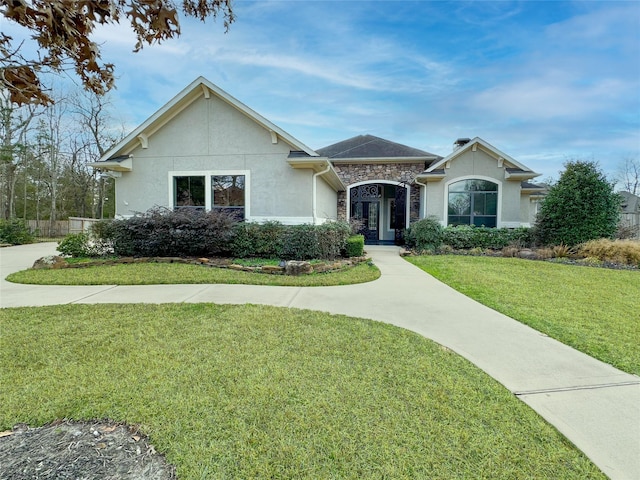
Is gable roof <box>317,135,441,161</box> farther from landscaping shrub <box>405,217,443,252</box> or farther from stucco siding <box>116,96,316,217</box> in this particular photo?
stucco siding <box>116,96,316,217</box>

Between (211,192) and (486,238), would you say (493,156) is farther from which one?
(211,192)

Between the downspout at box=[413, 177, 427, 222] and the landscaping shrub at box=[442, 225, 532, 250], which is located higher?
the downspout at box=[413, 177, 427, 222]

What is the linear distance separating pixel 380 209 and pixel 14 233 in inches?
826

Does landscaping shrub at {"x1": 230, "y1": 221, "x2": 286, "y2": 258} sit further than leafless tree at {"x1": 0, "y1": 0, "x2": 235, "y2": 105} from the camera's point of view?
Yes

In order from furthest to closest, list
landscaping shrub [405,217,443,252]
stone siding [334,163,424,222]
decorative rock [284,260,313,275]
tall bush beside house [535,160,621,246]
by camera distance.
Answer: stone siding [334,163,424,222] < landscaping shrub [405,217,443,252] < tall bush beside house [535,160,621,246] < decorative rock [284,260,313,275]

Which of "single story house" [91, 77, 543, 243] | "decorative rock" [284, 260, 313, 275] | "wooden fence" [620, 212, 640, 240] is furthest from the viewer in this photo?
"wooden fence" [620, 212, 640, 240]

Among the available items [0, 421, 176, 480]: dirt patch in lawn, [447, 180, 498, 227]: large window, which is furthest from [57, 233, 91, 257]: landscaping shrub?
[447, 180, 498, 227]: large window

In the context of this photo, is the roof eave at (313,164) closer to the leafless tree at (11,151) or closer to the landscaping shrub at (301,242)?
the landscaping shrub at (301,242)

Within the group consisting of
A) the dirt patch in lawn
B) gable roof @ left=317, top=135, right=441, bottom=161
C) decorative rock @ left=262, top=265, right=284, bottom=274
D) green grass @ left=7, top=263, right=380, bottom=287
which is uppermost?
gable roof @ left=317, top=135, right=441, bottom=161

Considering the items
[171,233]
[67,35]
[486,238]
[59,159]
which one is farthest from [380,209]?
[59,159]

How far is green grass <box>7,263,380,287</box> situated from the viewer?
24.1 feet

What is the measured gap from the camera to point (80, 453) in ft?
6.96

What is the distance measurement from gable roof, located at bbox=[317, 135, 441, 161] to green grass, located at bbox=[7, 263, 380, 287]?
10022mm

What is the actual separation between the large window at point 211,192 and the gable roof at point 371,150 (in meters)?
7.48
